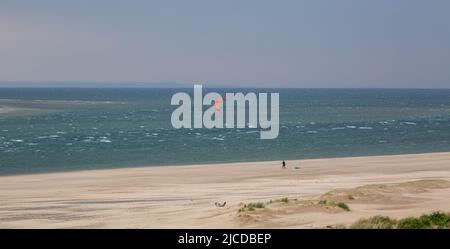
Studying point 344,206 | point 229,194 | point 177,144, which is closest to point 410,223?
point 344,206

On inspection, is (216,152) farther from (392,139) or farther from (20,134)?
(20,134)

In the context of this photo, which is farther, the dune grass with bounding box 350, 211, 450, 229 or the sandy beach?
the sandy beach

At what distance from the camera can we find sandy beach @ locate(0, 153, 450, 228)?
15586mm

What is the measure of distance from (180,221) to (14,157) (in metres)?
33.7

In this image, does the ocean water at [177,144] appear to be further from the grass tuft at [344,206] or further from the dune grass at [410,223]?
the dune grass at [410,223]

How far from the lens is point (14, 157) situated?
45.5 meters

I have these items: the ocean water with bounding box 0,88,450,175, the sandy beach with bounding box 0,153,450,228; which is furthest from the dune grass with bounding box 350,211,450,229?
the ocean water with bounding box 0,88,450,175

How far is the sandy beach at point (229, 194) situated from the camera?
15.6m

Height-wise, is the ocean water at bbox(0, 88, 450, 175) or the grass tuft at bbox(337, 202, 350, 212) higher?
the grass tuft at bbox(337, 202, 350, 212)

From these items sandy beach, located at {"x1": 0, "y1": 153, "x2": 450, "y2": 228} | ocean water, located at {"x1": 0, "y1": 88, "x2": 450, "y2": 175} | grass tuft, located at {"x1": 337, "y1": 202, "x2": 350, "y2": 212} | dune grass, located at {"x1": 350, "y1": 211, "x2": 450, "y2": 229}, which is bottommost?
ocean water, located at {"x1": 0, "y1": 88, "x2": 450, "y2": 175}

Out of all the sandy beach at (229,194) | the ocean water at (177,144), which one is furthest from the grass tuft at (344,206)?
the ocean water at (177,144)

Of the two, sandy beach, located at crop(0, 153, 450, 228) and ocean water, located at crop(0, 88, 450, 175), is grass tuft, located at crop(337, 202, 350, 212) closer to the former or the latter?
sandy beach, located at crop(0, 153, 450, 228)

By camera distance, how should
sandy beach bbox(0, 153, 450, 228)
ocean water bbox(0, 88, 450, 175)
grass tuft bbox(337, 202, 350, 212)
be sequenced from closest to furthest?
sandy beach bbox(0, 153, 450, 228)
grass tuft bbox(337, 202, 350, 212)
ocean water bbox(0, 88, 450, 175)
